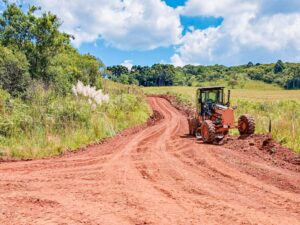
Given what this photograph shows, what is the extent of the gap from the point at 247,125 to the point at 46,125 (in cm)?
802

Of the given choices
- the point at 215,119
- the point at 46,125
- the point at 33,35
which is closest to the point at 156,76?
the point at 33,35

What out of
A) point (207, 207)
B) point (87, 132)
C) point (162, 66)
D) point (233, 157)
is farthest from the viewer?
point (162, 66)

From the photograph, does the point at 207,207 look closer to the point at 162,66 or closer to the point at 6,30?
the point at 6,30

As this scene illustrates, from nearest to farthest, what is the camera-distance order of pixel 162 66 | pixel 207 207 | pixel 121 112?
pixel 207 207
pixel 121 112
pixel 162 66

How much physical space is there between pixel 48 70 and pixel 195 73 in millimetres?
151269

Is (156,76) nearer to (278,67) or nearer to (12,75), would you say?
(278,67)

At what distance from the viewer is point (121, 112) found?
71.8 feet

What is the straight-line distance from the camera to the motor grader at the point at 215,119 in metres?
15.0

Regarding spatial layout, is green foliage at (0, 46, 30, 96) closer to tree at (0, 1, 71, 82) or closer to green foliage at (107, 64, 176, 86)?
tree at (0, 1, 71, 82)

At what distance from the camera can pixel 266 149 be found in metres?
12.6

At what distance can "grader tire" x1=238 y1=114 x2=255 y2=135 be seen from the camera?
15312mm

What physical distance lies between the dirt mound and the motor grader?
0.54 meters

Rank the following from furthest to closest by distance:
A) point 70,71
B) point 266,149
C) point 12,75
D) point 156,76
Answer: point 156,76
point 70,71
point 12,75
point 266,149

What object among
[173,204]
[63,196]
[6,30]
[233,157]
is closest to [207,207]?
[173,204]
